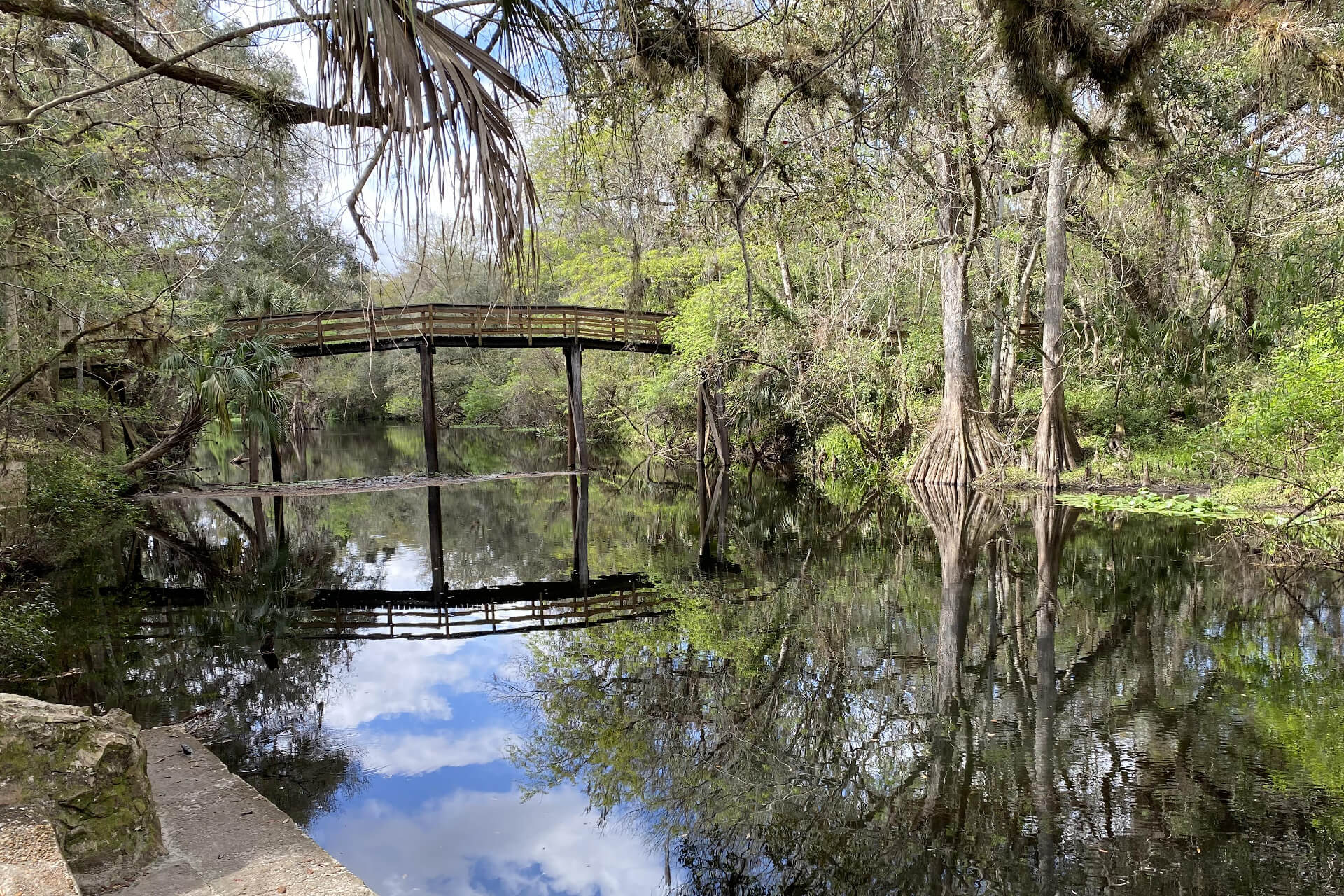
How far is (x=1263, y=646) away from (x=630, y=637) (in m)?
5.15

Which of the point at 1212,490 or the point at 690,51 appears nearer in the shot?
the point at 690,51

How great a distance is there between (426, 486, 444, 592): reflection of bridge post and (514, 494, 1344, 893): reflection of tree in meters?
4.07

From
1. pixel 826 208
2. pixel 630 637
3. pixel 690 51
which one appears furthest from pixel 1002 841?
pixel 826 208

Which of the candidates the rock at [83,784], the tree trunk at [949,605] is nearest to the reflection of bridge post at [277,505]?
the tree trunk at [949,605]

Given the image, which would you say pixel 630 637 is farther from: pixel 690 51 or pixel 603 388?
pixel 603 388

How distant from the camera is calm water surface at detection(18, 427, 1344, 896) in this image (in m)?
4.25

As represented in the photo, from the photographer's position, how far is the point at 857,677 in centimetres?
667

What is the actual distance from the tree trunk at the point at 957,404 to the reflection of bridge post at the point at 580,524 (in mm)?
6703

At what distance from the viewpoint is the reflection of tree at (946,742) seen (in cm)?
405

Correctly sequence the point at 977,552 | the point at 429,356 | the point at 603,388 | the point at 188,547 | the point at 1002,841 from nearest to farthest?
the point at 1002,841 < the point at 977,552 < the point at 188,547 < the point at 429,356 < the point at 603,388

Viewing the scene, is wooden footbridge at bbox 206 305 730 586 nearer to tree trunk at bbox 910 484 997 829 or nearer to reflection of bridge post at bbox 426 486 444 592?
reflection of bridge post at bbox 426 486 444 592

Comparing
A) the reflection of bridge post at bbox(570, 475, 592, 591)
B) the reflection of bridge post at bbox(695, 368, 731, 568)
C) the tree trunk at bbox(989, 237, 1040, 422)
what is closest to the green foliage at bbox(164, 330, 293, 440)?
the reflection of bridge post at bbox(570, 475, 592, 591)

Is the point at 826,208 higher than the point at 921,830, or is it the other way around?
the point at 826,208

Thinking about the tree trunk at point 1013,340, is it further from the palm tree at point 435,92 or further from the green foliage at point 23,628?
the palm tree at point 435,92
